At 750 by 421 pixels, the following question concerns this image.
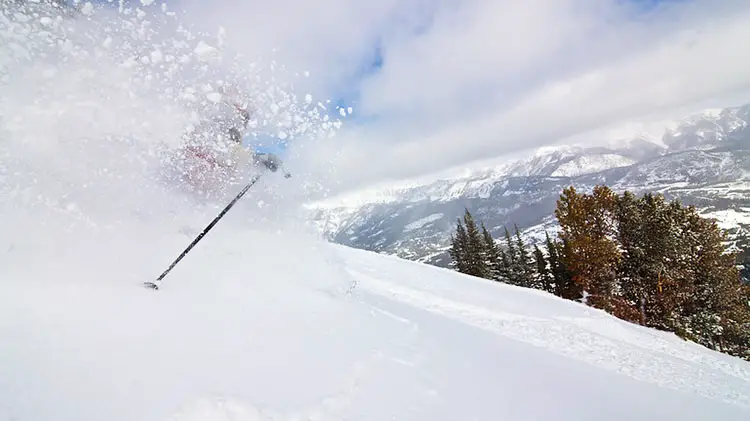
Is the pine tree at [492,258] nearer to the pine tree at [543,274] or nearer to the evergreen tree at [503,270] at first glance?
the evergreen tree at [503,270]

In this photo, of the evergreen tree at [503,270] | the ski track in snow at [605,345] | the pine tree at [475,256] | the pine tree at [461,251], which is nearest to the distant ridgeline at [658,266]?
the ski track in snow at [605,345]

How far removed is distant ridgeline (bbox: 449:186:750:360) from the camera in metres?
27.2

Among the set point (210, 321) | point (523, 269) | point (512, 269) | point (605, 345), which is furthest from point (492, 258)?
point (210, 321)

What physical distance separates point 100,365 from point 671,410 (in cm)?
1011

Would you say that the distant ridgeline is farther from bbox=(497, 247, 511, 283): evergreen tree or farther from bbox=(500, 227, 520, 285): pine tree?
bbox=(500, 227, 520, 285): pine tree

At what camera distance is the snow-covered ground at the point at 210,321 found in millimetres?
4477

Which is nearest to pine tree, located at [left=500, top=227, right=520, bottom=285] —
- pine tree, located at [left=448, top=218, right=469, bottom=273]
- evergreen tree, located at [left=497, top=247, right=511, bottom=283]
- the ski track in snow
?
evergreen tree, located at [left=497, top=247, right=511, bottom=283]

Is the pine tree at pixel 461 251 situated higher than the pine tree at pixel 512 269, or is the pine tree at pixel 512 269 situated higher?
the pine tree at pixel 461 251

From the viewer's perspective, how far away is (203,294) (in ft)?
26.6

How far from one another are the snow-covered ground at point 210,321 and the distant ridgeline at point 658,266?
1360 centimetres

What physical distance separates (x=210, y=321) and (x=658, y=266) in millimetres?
31397

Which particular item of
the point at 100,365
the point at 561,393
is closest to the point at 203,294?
the point at 100,365

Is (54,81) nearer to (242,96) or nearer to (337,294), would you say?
(242,96)

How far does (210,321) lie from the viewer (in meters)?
6.66
